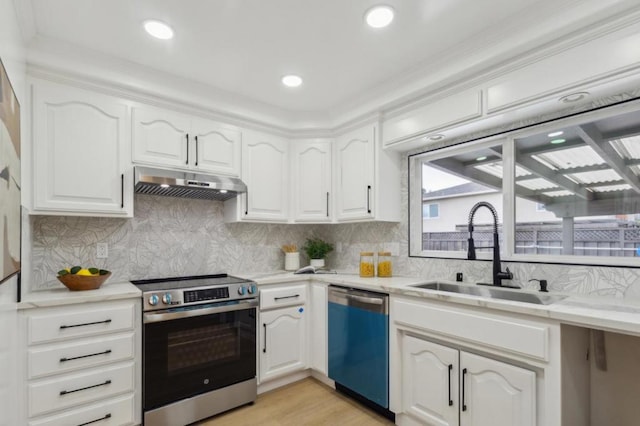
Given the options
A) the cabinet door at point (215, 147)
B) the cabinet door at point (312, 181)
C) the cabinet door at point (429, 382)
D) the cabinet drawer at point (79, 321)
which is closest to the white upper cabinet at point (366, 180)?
the cabinet door at point (312, 181)

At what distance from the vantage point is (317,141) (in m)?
3.26

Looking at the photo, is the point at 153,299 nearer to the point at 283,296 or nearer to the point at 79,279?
the point at 79,279

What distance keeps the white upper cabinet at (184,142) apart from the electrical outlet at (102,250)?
682 mm

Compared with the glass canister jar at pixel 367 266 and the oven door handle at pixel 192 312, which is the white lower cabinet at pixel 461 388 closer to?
the glass canister jar at pixel 367 266

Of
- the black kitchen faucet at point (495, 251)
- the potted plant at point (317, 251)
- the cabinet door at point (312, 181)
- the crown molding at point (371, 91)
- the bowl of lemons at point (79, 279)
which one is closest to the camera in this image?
the crown molding at point (371, 91)

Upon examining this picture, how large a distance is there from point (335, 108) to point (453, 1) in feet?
4.91

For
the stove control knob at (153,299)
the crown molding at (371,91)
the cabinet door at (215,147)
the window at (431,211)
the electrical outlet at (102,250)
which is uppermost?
the crown molding at (371,91)

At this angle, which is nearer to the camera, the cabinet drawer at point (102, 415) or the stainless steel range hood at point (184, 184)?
the cabinet drawer at point (102, 415)

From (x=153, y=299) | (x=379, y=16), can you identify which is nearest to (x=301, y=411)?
(x=153, y=299)

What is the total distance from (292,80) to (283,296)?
171 centimetres

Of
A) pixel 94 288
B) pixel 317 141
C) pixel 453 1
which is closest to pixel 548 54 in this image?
pixel 453 1

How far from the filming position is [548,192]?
219cm

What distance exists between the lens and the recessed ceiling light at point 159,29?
1.91 m

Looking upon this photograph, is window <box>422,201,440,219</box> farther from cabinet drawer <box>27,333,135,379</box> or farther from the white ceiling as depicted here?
cabinet drawer <box>27,333,135,379</box>
